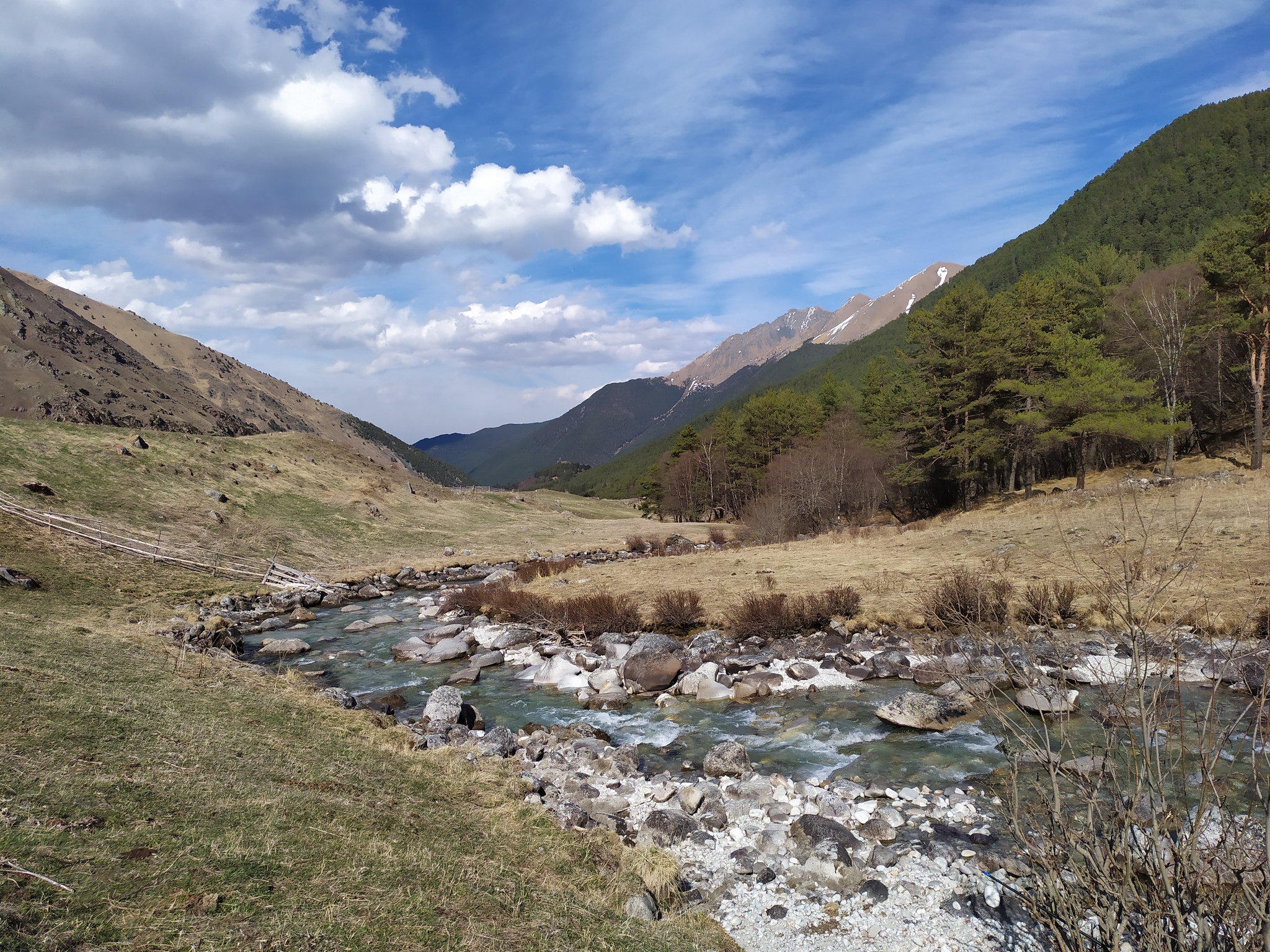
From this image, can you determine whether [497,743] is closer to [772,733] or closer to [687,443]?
[772,733]

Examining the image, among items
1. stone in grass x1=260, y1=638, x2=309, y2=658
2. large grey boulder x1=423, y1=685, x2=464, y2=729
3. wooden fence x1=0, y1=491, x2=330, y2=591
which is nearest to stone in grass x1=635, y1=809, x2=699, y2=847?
large grey boulder x1=423, y1=685, x2=464, y2=729

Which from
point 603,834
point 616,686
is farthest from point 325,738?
point 616,686

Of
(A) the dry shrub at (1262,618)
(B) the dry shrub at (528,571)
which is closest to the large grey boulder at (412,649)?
(B) the dry shrub at (528,571)

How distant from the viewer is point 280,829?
6.39m

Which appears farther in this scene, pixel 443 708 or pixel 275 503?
pixel 275 503

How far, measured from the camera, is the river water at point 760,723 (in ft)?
36.4

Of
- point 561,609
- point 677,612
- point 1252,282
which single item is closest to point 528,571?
point 561,609

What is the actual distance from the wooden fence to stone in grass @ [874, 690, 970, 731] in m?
28.4

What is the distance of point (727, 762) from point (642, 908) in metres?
4.77

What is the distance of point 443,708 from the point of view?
46.0ft

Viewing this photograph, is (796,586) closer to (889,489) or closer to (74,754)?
(74,754)

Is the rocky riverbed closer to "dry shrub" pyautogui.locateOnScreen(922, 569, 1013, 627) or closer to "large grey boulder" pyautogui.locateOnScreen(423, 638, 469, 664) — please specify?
"large grey boulder" pyautogui.locateOnScreen(423, 638, 469, 664)

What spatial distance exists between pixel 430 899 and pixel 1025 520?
32071 millimetres

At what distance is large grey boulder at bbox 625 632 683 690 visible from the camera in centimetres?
1667
